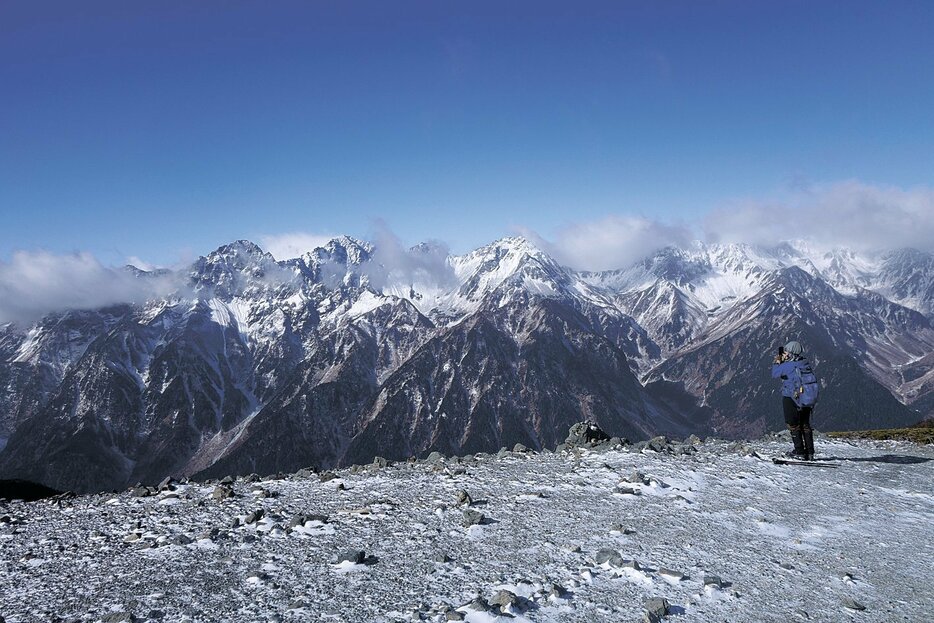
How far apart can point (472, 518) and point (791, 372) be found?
16599 millimetres

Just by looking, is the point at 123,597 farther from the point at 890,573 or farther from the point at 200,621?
the point at 890,573

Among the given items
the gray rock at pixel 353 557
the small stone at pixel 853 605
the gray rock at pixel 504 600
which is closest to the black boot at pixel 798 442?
the small stone at pixel 853 605

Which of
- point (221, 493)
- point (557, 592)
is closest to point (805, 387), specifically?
point (557, 592)

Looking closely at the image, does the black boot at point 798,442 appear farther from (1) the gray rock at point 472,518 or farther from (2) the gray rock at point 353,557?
(2) the gray rock at point 353,557

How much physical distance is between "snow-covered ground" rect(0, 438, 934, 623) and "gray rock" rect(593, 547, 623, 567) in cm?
5

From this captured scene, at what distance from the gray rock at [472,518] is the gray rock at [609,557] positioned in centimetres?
335

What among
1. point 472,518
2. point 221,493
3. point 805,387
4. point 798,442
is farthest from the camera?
point 798,442

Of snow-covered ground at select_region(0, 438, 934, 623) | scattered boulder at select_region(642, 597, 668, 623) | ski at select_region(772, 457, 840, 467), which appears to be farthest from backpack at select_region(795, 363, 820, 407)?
scattered boulder at select_region(642, 597, 668, 623)

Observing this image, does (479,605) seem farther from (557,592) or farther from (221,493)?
(221,493)

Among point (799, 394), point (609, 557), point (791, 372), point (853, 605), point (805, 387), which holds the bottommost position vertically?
point (853, 605)

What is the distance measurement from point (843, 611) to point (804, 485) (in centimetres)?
1047

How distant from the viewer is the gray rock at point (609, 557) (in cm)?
1190

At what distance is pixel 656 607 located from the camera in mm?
10094

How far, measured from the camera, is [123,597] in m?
10.1
